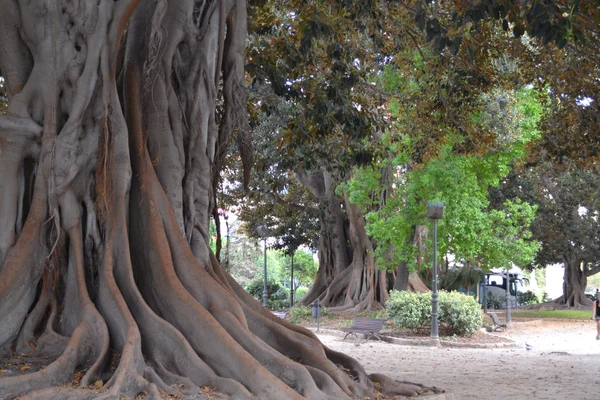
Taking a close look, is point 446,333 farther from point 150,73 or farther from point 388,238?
point 150,73

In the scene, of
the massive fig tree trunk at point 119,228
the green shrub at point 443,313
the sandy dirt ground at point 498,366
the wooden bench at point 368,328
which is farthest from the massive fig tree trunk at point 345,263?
the massive fig tree trunk at point 119,228

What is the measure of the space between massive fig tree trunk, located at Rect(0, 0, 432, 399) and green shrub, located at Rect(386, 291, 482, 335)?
11.3 metres

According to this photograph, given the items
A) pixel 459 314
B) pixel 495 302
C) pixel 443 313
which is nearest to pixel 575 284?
pixel 495 302

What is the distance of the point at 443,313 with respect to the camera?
19.8 m

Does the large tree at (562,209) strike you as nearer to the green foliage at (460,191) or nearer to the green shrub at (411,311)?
the green foliage at (460,191)

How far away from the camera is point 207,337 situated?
710cm

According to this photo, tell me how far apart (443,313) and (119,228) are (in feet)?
45.0

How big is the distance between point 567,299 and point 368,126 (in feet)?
113

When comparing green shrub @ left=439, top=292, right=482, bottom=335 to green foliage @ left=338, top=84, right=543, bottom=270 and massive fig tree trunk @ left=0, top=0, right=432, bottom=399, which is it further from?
massive fig tree trunk @ left=0, top=0, right=432, bottom=399

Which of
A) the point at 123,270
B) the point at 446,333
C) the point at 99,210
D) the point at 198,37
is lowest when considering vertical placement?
the point at 446,333

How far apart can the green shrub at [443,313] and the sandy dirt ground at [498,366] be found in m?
1.44

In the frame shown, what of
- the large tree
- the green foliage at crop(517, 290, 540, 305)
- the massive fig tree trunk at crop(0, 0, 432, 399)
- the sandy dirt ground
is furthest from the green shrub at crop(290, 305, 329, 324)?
the green foliage at crop(517, 290, 540, 305)

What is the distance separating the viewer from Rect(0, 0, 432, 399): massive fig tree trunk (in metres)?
6.88

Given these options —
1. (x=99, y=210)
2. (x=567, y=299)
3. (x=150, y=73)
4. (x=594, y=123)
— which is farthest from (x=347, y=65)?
(x=567, y=299)
